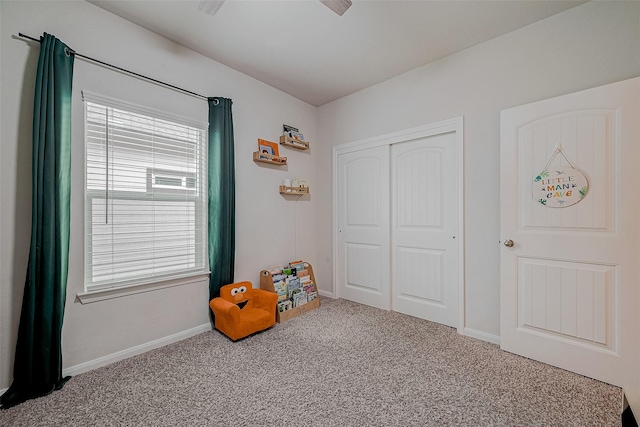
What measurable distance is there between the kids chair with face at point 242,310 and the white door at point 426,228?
1445 millimetres

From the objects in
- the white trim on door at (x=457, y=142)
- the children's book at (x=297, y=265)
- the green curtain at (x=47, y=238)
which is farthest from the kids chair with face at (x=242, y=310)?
the white trim on door at (x=457, y=142)

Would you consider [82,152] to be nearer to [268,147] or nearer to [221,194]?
[221,194]

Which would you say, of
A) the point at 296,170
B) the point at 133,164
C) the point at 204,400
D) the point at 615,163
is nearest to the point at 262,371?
the point at 204,400

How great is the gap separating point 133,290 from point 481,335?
297cm

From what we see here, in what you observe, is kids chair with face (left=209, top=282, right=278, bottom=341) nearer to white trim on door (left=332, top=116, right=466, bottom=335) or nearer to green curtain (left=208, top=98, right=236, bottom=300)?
green curtain (left=208, top=98, right=236, bottom=300)

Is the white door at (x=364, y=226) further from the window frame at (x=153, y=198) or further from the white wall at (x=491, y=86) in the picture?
the window frame at (x=153, y=198)

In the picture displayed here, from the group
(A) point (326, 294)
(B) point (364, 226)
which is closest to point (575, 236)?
(B) point (364, 226)

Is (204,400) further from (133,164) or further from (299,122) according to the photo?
(299,122)

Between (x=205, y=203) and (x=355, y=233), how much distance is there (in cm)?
179

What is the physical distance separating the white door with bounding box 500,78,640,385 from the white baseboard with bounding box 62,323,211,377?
2.69 metres

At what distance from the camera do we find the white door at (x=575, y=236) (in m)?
1.75

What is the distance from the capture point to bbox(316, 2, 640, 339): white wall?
191cm

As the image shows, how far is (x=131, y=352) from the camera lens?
215 centimetres

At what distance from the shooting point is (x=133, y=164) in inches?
86.4
